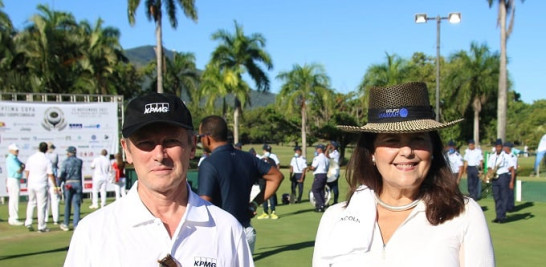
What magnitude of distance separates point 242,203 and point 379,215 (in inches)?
122

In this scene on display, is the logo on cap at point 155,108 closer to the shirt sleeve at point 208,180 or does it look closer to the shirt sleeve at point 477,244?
the shirt sleeve at point 477,244

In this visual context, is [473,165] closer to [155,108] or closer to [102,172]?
[102,172]

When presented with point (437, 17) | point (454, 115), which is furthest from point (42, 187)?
point (454, 115)

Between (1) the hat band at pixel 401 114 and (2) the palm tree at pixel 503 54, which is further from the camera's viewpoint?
(2) the palm tree at pixel 503 54

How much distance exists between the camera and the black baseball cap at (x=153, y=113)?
2166mm

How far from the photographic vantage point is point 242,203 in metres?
5.73

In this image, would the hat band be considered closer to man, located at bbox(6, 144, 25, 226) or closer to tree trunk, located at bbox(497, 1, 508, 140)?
man, located at bbox(6, 144, 25, 226)

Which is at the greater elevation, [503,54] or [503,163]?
[503,54]

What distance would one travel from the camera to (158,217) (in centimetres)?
223

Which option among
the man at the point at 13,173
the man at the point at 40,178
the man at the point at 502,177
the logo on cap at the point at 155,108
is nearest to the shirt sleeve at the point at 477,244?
the logo on cap at the point at 155,108

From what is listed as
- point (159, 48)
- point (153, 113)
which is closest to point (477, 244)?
point (153, 113)

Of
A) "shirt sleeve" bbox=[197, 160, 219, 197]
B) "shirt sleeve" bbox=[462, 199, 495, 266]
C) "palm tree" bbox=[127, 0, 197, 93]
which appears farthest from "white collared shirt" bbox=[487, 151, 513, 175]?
"palm tree" bbox=[127, 0, 197, 93]

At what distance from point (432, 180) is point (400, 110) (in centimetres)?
39

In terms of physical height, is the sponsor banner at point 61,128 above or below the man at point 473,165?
above
